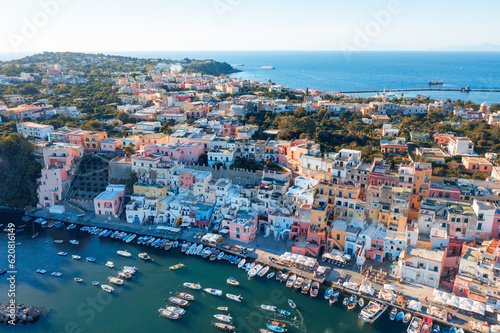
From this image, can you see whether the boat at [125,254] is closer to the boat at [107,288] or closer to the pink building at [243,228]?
the boat at [107,288]

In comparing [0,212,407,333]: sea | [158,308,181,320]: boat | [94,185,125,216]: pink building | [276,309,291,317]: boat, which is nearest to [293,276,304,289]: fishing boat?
[0,212,407,333]: sea

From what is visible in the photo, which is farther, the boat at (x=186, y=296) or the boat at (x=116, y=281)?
the boat at (x=116, y=281)

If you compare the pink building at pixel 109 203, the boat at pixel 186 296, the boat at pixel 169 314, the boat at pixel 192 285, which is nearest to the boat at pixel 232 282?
the boat at pixel 192 285

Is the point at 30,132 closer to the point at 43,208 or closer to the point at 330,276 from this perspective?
the point at 43,208

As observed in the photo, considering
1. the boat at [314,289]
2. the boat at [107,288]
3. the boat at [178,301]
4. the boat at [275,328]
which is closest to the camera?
the boat at [275,328]

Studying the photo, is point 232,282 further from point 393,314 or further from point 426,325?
point 426,325
